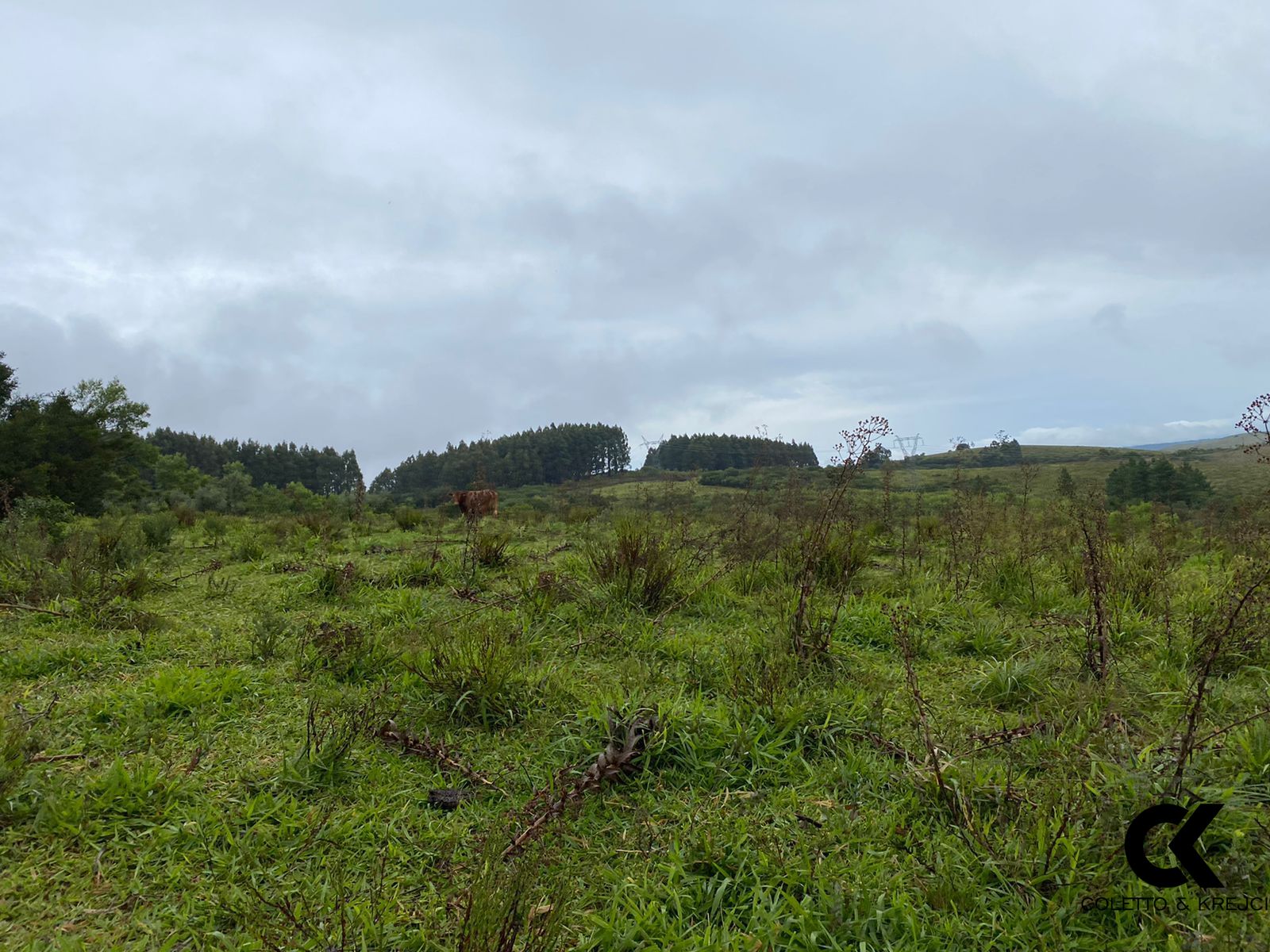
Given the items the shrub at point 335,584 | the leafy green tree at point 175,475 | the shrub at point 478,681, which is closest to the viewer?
the shrub at point 478,681

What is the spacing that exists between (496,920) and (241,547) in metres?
7.04

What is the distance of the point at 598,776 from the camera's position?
7.42 feet

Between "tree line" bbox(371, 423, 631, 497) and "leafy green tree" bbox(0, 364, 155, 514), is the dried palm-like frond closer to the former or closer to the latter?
"leafy green tree" bbox(0, 364, 155, 514)

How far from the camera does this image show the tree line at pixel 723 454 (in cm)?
812

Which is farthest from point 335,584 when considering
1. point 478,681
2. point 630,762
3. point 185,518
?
point 185,518

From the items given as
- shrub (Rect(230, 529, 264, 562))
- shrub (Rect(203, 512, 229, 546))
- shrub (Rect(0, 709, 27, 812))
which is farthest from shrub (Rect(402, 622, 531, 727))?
shrub (Rect(203, 512, 229, 546))

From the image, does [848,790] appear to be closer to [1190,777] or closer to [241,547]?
[1190,777]

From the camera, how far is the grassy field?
5.38 ft

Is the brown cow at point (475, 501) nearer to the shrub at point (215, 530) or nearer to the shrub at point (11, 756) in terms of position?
the shrub at point (215, 530)

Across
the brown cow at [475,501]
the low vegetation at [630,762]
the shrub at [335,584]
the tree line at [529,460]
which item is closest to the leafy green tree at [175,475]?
the tree line at [529,460]

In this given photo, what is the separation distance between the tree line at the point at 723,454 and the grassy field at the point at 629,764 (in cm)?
221

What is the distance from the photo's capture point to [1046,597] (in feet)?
14.5

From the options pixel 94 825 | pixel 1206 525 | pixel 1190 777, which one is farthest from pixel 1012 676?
pixel 1206 525

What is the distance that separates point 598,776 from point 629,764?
0.47 feet
